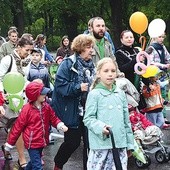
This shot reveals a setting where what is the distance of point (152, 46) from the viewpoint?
8.77 metres

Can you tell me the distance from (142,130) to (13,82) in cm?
198

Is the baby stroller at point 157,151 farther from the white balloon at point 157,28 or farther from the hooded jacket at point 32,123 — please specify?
the white balloon at point 157,28

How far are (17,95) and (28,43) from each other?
722mm

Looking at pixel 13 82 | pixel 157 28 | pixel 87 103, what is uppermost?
pixel 157 28

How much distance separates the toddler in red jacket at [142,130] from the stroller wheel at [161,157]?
0.69 ft

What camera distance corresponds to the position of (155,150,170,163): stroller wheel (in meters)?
7.15

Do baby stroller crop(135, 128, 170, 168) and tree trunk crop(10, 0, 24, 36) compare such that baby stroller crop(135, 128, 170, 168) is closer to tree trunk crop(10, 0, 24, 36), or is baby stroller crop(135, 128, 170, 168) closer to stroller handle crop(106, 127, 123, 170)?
stroller handle crop(106, 127, 123, 170)

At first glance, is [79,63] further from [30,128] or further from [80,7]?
[80,7]

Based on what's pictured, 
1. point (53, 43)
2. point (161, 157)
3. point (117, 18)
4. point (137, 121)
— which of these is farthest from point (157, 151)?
point (53, 43)

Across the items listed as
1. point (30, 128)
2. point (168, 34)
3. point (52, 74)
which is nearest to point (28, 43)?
point (30, 128)

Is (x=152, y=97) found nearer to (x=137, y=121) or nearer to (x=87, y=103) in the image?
(x=137, y=121)

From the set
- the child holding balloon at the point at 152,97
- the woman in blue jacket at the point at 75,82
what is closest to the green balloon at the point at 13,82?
the woman in blue jacket at the point at 75,82

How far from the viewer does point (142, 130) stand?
7199 millimetres

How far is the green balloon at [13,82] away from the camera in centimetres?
639
